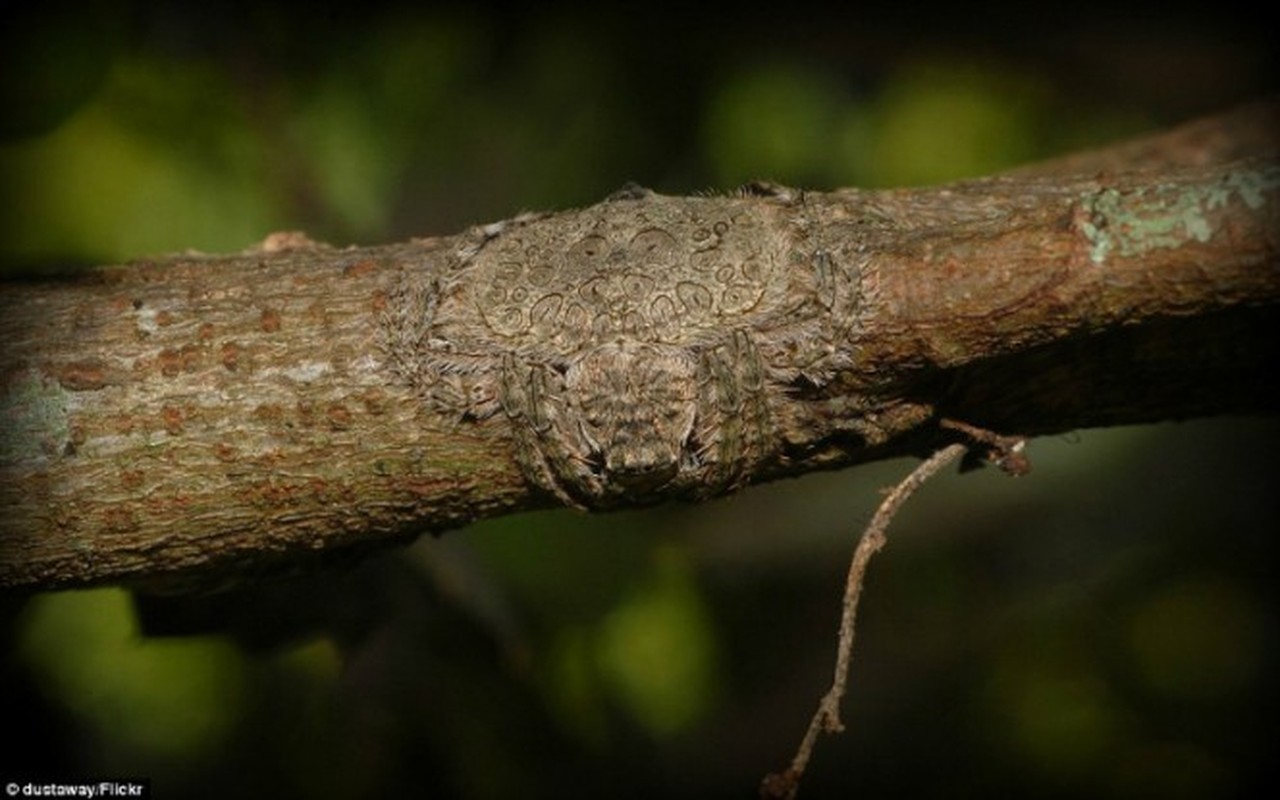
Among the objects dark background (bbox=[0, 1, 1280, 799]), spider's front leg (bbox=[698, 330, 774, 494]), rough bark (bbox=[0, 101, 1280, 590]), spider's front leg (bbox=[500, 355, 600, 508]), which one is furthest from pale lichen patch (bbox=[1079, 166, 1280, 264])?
dark background (bbox=[0, 1, 1280, 799])

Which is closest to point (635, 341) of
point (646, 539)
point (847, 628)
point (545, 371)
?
point (545, 371)

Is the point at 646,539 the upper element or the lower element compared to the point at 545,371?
lower

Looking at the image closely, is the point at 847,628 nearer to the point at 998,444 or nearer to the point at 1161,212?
the point at 998,444

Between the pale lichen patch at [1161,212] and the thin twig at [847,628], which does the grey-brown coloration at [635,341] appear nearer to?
the thin twig at [847,628]

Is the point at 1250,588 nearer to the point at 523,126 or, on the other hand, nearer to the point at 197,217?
the point at 523,126

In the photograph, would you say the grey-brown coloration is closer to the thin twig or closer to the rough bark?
the rough bark

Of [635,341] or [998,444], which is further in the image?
[998,444]
